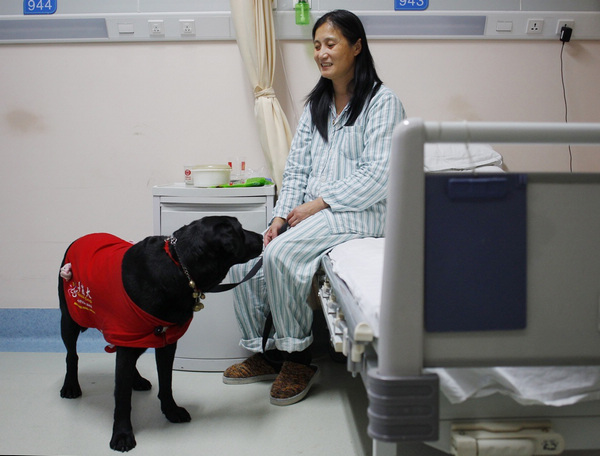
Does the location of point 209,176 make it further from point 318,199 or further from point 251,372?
point 251,372

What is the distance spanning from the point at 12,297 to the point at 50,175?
0.72 meters

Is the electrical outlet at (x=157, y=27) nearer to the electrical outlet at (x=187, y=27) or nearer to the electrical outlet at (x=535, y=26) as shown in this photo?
the electrical outlet at (x=187, y=27)

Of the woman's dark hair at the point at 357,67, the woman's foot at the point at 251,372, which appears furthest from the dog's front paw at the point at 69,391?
the woman's dark hair at the point at 357,67

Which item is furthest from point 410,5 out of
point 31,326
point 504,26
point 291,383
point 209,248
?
point 31,326

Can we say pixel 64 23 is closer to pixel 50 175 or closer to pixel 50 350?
pixel 50 175

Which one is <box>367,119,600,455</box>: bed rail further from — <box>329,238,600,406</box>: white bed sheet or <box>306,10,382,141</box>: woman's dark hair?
<box>306,10,382,141</box>: woman's dark hair

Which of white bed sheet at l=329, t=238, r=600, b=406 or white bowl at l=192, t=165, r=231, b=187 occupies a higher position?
white bowl at l=192, t=165, r=231, b=187

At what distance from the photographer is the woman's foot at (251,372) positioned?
2.43m

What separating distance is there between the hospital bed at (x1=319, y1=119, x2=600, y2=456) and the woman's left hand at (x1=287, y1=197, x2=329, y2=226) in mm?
1168

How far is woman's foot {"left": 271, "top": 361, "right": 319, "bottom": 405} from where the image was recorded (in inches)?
86.5

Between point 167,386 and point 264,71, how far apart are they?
5.19 ft

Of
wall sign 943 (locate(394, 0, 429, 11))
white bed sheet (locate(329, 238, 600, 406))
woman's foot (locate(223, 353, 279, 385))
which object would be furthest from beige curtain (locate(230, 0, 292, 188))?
white bed sheet (locate(329, 238, 600, 406))

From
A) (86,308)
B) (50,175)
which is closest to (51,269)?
(50,175)

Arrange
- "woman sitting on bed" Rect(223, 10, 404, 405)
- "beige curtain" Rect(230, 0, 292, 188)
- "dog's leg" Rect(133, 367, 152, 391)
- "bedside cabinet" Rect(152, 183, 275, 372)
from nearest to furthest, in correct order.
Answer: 1. "woman sitting on bed" Rect(223, 10, 404, 405)
2. "dog's leg" Rect(133, 367, 152, 391)
3. "bedside cabinet" Rect(152, 183, 275, 372)
4. "beige curtain" Rect(230, 0, 292, 188)
